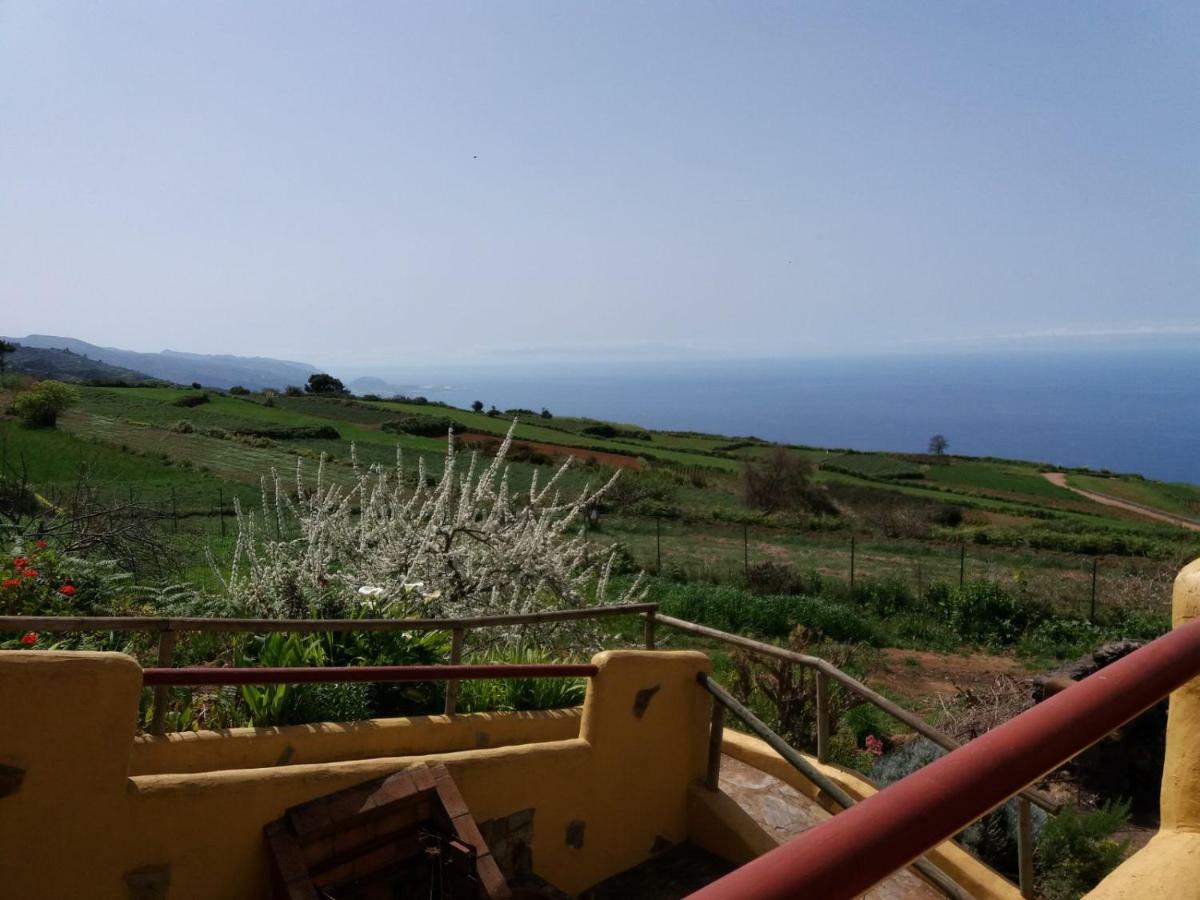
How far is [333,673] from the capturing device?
173 inches

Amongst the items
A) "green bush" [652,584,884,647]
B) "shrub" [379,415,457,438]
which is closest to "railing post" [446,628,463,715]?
"green bush" [652,584,884,647]

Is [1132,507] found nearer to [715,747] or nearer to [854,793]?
[854,793]

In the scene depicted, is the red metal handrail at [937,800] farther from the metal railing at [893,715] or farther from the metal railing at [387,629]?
the metal railing at [893,715]

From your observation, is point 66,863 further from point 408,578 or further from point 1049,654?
point 1049,654

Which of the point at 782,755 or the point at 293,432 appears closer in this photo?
the point at 782,755

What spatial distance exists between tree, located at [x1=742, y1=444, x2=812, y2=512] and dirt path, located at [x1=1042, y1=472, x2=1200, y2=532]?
17993 mm

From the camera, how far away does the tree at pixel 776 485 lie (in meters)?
42.3

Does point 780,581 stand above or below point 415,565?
below

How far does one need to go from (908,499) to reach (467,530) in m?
40.7

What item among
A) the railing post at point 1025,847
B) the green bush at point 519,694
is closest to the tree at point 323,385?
the green bush at point 519,694

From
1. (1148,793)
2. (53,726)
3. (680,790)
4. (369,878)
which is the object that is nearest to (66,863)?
(53,726)

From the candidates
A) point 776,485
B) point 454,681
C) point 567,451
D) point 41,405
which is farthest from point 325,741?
point 567,451

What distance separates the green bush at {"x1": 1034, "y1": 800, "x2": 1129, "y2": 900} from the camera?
6.94 metres

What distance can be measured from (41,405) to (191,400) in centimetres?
1853
